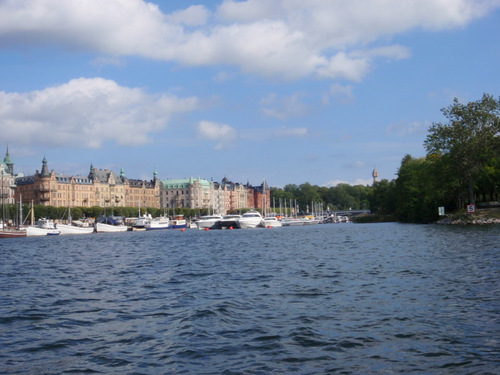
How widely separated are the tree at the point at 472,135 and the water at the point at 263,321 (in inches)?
2490

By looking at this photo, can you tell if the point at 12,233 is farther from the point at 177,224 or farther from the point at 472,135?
the point at 472,135

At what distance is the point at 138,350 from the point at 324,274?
48.8 ft

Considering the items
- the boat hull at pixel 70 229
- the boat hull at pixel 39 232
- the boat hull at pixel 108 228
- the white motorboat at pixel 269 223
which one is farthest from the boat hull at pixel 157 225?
the boat hull at pixel 39 232

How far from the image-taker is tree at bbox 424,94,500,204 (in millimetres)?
88562

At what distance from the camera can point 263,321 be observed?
54.5 feet

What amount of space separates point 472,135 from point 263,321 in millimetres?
81607

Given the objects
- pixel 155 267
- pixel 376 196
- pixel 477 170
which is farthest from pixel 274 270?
pixel 376 196

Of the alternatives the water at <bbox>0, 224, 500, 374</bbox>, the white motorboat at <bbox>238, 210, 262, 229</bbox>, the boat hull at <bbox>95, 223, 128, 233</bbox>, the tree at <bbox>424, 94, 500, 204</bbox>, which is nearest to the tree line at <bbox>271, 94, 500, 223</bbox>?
the tree at <bbox>424, 94, 500, 204</bbox>

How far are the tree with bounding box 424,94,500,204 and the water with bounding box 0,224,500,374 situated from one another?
63.3 m

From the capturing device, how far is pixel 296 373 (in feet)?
37.8

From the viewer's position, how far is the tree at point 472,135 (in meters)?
88.6

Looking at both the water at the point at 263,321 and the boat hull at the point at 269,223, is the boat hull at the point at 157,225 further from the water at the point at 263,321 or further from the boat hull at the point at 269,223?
the water at the point at 263,321

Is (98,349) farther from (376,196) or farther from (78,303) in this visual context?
(376,196)

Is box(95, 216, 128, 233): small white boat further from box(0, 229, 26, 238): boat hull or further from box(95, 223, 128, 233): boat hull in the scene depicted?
box(0, 229, 26, 238): boat hull
